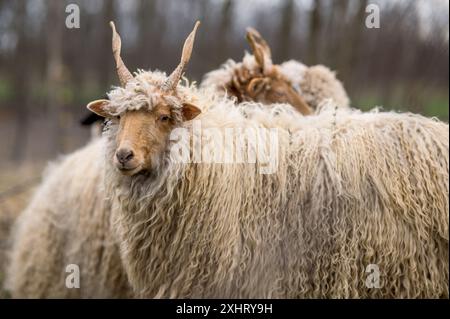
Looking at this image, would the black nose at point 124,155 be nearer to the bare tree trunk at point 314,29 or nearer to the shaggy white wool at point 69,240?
the shaggy white wool at point 69,240

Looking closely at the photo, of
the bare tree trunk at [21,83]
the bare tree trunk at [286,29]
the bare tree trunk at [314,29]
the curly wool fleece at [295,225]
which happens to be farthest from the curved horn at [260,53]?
the bare tree trunk at [21,83]

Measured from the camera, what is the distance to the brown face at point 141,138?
3.17m


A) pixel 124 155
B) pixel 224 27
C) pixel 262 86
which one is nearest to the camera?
pixel 124 155

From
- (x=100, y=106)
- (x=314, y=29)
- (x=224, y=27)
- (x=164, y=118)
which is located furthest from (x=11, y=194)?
(x=164, y=118)

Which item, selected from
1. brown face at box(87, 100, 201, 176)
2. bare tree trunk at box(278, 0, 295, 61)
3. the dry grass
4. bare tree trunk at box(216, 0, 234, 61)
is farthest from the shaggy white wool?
bare tree trunk at box(278, 0, 295, 61)

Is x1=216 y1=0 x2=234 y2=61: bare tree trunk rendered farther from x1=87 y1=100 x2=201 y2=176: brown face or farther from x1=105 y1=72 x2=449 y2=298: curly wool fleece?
x1=87 y1=100 x2=201 y2=176: brown face

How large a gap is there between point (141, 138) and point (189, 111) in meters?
0.36

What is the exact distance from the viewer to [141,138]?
10.6ft

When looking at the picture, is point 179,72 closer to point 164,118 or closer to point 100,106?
point 164,118

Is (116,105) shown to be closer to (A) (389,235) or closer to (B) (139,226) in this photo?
(B) (139,226)

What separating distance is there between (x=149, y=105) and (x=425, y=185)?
1791 mm
